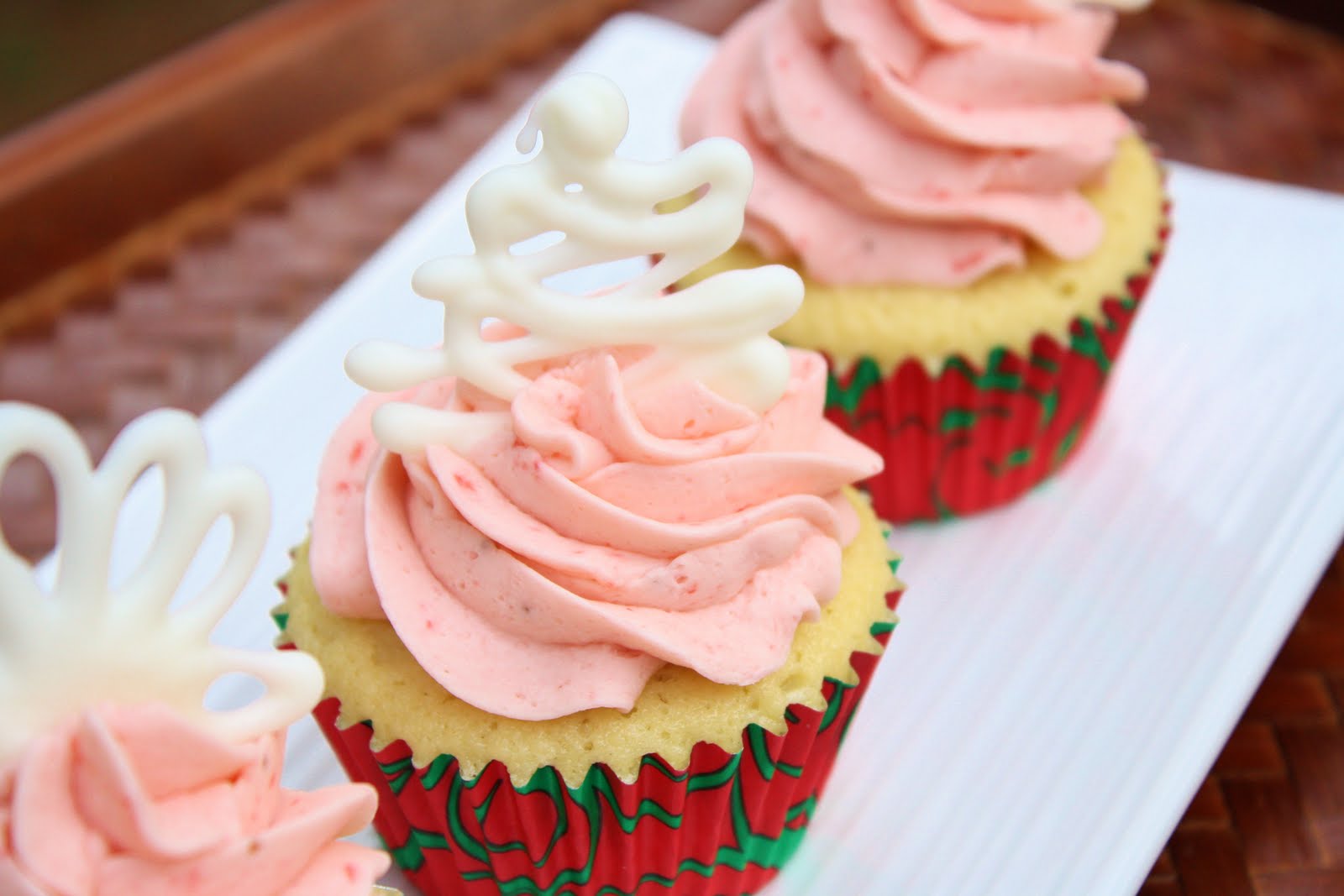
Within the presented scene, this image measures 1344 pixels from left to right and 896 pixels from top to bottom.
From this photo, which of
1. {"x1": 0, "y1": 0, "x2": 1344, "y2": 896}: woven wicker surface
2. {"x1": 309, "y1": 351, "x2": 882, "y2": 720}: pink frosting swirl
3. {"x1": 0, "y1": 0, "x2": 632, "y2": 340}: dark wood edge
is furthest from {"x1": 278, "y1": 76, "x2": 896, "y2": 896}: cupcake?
{"x1": 0, "y1": 0, "x2": 632, "y2": 340}: dark wood edge

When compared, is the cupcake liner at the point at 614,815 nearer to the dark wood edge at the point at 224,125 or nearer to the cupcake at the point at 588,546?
the cupcake at the point at 588,546

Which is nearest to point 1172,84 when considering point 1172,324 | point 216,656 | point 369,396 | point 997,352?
point 1172,324

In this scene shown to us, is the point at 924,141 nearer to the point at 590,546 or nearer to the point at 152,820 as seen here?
the point at 590,546

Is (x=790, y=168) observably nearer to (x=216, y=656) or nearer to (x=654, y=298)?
(x=654, y=298)

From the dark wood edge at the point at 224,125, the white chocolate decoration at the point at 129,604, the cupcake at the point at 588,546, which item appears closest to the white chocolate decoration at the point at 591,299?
the cupcake at the point at 588,546

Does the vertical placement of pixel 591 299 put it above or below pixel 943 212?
above

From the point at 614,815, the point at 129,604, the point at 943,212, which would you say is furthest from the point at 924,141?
the point at 129,604
